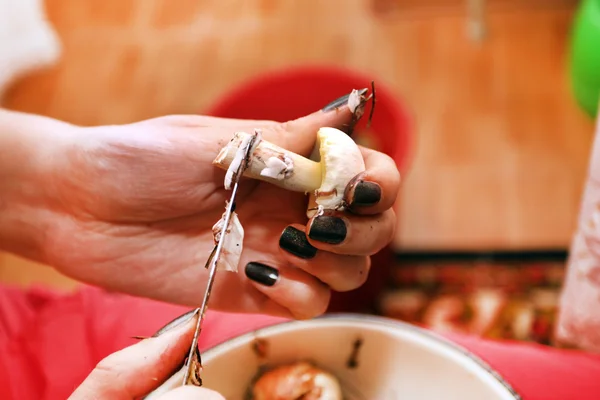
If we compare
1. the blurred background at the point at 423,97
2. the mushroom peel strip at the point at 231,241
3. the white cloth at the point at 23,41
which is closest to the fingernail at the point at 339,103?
the mushroom peel strip at the point at 231,241

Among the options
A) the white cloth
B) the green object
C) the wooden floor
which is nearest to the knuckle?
the wooden floor

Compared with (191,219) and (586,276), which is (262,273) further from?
(586,276)

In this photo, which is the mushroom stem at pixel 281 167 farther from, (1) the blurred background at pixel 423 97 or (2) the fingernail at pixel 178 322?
(1) the blurred background at pixel 423 97

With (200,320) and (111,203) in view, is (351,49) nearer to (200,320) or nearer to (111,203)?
(111,203)

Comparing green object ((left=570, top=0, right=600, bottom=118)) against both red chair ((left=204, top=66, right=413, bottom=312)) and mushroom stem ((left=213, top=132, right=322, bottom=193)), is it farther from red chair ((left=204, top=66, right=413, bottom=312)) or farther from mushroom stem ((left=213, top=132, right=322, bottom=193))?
mushroom stem ((left=213, top=132, right=322, bottom=193))

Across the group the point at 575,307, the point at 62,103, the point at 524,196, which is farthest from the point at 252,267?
the point at 62,103

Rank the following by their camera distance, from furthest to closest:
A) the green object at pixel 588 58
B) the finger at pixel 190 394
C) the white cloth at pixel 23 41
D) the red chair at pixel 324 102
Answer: the white cloth at pixel 23 41
the green object at pixel 588 58
the red chair at pixel 324 102
the finger at pixel 190 394
